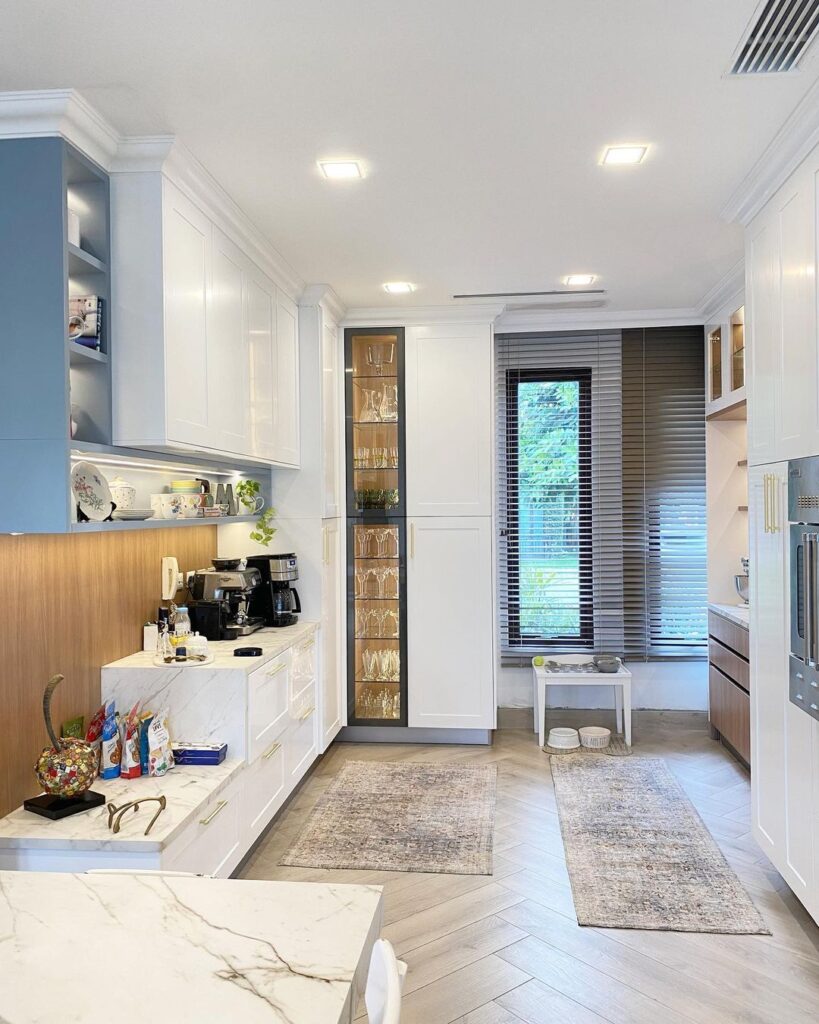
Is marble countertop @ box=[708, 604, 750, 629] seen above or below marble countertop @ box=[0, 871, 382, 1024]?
above

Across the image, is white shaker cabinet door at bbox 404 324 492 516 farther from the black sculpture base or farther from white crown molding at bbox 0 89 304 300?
the black sculpture base

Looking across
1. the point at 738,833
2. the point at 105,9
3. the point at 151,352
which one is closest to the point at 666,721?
the point at 738,833

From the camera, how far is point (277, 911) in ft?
4.12

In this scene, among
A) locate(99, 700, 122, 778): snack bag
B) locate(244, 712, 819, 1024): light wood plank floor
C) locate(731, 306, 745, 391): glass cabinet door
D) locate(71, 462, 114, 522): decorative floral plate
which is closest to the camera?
locate(244, 712, 819, 1024): light wood plank floor

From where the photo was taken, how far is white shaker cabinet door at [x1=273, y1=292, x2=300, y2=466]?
3.97 metres

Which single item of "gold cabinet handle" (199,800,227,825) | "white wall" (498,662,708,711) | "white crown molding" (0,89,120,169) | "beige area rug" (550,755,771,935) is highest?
"white crown molding" (0,89,120,169)

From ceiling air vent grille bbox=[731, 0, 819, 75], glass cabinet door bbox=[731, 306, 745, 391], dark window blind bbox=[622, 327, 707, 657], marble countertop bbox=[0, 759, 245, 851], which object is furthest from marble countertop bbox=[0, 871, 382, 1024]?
dark window blind bbox=[622, 327, 707, 657]

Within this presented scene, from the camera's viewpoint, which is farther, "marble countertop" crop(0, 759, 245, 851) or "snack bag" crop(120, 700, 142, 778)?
"snack bag" crop(120, 700, 142, 778)

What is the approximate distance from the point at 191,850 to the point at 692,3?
2.69m

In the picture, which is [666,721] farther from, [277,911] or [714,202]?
[277,911]

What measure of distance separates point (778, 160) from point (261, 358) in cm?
224

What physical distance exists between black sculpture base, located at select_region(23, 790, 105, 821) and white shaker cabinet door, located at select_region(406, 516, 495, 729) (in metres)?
2.65

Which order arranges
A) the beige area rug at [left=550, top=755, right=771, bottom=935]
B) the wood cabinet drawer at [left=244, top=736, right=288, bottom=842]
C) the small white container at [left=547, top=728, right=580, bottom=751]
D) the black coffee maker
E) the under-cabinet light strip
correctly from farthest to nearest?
the small white container at [left=547, top=728, right=580, bottom=751] → the black coffee maker → the wood cabinet drawer at [left=244, top=736, right=288, bottom=842] → the beige area rug at [left=550, top=755, right=771, bottom=935] → the under-cabinet light strip

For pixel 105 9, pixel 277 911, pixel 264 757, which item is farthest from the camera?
pixel 264 757
